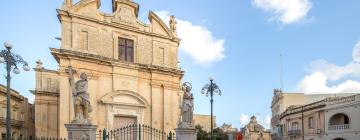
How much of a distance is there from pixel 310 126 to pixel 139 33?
893 inches

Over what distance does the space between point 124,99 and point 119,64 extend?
7.35 ft

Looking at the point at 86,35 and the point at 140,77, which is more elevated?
the point at 86,35

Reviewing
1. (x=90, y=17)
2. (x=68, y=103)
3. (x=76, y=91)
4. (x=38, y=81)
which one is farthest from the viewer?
(x=38, y=81)

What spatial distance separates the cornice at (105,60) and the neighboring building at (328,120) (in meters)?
16.4

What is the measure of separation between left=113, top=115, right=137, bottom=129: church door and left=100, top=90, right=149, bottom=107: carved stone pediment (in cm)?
91

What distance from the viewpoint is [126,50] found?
25.2 meters

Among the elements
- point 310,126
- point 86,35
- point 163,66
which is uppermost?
point 86,35

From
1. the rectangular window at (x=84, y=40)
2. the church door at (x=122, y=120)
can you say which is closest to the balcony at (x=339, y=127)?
the church door at (x=122, y=120)

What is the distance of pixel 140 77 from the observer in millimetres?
25016

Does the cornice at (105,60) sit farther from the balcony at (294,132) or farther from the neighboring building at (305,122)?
the balcony at (294,132)

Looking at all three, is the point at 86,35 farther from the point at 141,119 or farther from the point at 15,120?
the point at 15,120

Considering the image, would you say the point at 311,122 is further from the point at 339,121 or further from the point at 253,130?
the point at 253,130

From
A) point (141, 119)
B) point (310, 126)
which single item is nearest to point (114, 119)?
point (141, 119)

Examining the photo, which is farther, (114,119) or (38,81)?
(38,81)
